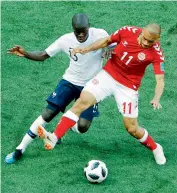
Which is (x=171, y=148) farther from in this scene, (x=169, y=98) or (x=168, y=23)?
(x=168, y=23)

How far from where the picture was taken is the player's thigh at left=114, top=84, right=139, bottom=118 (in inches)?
354

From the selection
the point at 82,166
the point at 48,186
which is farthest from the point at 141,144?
the point at 48,186

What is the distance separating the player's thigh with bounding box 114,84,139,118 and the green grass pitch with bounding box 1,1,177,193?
70 centimetres

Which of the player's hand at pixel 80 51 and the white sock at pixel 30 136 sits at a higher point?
the player's hand at pixel 80 51

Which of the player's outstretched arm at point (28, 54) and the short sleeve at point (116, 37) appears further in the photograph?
the player's outstretched arm at point (28, 54)

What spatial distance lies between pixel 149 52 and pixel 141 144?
1521 mm

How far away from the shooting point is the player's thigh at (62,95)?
9.14 m

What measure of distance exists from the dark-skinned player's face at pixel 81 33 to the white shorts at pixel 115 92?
53 centimetres

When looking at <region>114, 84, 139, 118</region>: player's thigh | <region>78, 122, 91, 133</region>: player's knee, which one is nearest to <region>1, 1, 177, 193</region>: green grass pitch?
<region>78, 122, 91, 133</region>: player's knee

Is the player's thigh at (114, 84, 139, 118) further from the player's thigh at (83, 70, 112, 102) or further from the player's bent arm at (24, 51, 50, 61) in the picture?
the player's bent arm at (24, 51, 50, 61)

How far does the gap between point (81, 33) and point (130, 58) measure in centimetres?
69

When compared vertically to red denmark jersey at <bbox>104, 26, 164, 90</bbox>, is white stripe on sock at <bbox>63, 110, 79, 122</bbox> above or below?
below

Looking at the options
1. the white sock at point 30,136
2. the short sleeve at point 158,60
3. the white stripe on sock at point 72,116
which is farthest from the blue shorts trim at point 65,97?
the short sleeve at point 158,60

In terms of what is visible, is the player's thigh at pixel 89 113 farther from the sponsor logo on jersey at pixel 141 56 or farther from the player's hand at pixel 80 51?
the sponsor logo on jersey at pixel 141 56
